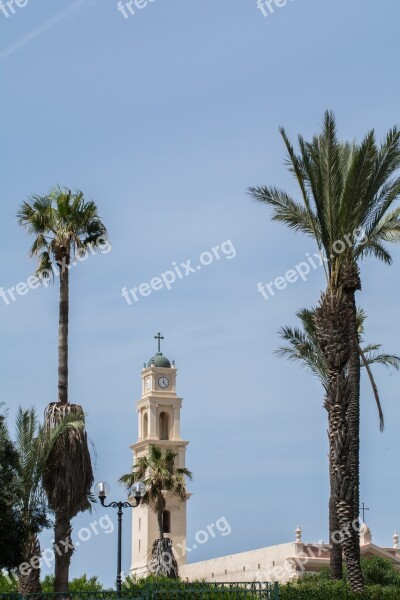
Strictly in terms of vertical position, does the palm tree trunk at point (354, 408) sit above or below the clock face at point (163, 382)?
below

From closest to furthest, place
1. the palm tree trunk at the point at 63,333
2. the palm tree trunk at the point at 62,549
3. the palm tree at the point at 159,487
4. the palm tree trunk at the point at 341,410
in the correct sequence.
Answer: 1. the palm tree trunk at the point at 341,410
2. the palm tree trunk at the point at 62,549
3. the palm tree trunk at the point at 63,333
4. the palm tree at the point at 159,487

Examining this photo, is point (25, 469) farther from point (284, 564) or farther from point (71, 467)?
point (284, 564)

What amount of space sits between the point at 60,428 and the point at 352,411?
24.5 ft

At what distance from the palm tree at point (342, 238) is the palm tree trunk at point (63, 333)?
296 inches

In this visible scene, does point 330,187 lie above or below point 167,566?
above

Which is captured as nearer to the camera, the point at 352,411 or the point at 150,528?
the point at 352,411

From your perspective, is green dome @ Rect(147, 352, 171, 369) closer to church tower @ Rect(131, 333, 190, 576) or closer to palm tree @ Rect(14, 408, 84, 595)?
church tower @ Rect(131, 333, 190, 576)

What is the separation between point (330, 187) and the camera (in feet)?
88.6

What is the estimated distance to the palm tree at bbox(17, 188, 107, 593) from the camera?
29.4 meters

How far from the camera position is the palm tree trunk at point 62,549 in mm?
29141

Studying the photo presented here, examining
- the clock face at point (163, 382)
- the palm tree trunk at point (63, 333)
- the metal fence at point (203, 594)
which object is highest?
the clock face at point (163, 382)

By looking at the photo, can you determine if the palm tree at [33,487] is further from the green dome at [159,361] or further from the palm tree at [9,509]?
the green dome at [159,361]

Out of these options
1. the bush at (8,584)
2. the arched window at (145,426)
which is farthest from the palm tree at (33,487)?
the arched window at (145,426)

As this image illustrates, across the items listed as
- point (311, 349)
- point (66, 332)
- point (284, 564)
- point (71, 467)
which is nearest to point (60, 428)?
point (71, 467)
